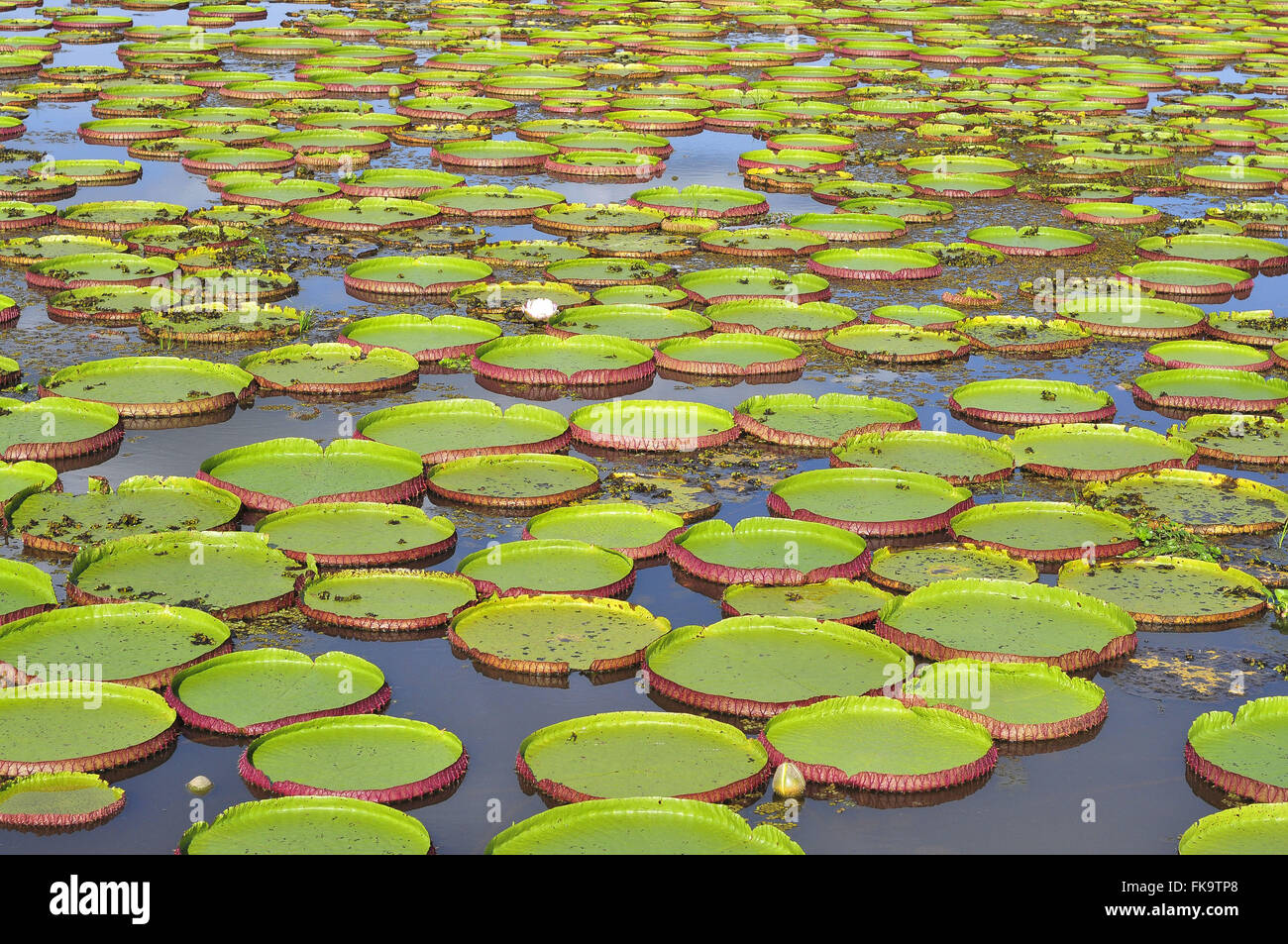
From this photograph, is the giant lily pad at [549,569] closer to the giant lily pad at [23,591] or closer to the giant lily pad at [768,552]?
the giant lily pad at [768,552]

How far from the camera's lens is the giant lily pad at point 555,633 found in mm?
7078

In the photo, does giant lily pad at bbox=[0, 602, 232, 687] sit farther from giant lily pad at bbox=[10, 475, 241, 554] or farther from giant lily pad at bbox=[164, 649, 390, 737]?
giant lily pad at bbox=[10, 475, 241, 554]

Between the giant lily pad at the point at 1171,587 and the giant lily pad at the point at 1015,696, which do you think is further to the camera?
the giant lily pad at the point at 1171,587

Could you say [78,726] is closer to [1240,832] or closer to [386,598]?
[386,598]

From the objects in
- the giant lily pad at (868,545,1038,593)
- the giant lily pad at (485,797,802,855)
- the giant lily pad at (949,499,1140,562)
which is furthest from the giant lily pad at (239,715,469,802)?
the giant lily pad at (949,499,1140,562)

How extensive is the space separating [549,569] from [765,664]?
1.38 metres

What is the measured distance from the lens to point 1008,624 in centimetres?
753

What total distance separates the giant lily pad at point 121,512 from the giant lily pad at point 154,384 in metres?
1.41

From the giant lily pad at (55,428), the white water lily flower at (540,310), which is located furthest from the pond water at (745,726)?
the white water lily flower at (540,310)

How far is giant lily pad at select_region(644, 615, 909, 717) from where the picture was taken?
22.3ft

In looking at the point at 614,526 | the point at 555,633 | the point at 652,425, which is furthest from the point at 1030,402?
the point at 555,633

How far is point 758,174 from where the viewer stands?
17359 mm

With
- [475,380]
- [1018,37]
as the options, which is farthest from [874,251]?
[1018,37]
